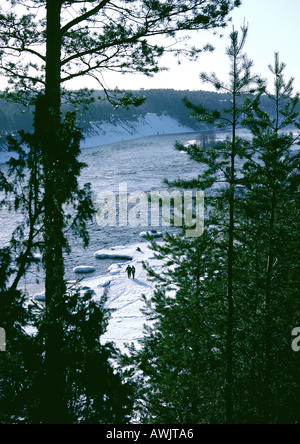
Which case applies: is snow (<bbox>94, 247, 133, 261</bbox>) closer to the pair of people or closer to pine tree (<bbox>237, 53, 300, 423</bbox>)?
the pair of people

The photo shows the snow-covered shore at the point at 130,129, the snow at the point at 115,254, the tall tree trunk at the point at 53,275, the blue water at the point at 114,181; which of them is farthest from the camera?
the snow-covered shore at the point at 130,129

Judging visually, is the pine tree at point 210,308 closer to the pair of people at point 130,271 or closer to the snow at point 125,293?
the snow at point 125,293

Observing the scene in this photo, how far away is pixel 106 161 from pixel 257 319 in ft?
201

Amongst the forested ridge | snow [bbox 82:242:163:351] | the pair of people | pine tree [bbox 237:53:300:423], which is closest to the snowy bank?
the forested ridge

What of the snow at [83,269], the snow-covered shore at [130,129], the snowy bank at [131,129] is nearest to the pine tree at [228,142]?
the snow at [83,269]

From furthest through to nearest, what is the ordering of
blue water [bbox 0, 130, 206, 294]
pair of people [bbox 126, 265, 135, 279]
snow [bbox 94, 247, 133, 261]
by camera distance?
snow [bbox 94, 247, 133, 261] → blue water [bbox 0, 130, 206, 294] → pair of people [bbox 126, 265, 135, 279]

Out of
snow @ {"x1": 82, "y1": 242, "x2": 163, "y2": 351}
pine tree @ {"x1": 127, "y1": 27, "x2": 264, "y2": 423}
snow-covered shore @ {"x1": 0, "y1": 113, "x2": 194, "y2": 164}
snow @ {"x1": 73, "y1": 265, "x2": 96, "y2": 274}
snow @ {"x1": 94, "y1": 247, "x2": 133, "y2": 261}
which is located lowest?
snow @ {"x1": 82, "y1": 242, "x2": 163, "y2": 351}

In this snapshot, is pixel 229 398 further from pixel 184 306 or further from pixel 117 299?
pixel 117 299

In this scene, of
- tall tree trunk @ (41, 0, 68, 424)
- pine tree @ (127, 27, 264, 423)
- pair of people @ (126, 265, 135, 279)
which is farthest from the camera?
pair of people @ (126, 265, 135, 279)

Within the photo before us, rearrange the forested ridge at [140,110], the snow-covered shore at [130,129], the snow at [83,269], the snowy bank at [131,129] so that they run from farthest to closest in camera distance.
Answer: the snowy bank at [131,129], the snow-covered shore at [130,129], the forested ridge at [140,110], the snow at [83,269]

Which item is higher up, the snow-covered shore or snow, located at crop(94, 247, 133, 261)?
the snow-covered shore

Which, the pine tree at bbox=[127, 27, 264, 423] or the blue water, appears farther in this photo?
the blue water

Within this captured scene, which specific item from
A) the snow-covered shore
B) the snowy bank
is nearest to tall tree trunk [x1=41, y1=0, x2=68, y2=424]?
the snow-covered shore

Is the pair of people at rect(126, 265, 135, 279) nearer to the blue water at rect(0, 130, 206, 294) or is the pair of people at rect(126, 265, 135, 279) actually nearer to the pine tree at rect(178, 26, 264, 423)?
the blue water at rect(0, 130, 206, 294)
